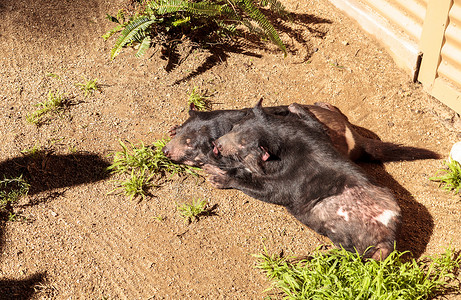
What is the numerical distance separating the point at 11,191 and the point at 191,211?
1.97 metres

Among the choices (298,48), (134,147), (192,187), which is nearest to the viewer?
(192,187)

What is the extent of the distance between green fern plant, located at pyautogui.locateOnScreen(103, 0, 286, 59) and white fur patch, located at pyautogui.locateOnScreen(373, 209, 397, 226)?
8.20ft

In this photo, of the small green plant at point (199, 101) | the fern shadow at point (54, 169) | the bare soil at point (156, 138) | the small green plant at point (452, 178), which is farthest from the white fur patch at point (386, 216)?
the fern shadow at point (54, 169)

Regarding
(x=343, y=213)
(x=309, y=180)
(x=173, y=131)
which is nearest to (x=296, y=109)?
(x=309, y=180)

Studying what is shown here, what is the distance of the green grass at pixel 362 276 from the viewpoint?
335 cm

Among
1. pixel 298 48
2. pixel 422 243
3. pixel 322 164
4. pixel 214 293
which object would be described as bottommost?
pixel 214 293

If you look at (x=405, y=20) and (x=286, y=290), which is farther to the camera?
(x=405, y=20)

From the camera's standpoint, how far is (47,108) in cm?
520

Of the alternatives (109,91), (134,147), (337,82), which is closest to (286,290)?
(134,147)

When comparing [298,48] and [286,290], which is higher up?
[298,48]

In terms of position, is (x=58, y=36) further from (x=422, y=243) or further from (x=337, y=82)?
(x=422, y=243)

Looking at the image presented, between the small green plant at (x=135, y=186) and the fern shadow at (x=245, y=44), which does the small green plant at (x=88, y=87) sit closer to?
the fern shadow at (x=245, y=44)

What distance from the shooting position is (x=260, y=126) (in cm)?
425

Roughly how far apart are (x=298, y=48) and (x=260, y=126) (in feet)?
6.68
